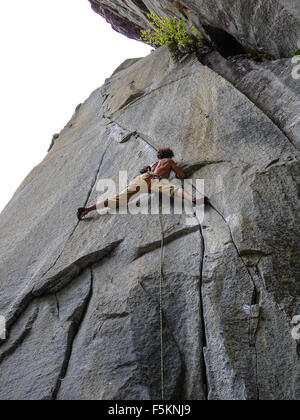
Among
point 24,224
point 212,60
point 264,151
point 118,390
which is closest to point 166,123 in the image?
point 212,60

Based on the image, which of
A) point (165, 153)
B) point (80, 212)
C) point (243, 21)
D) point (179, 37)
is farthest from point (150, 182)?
point (179, 37)

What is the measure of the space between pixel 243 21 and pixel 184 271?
5235 millimetres

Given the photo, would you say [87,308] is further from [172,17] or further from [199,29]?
[172,17]

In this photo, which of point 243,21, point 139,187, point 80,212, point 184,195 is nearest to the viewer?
point 184,195

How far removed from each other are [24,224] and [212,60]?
554cm

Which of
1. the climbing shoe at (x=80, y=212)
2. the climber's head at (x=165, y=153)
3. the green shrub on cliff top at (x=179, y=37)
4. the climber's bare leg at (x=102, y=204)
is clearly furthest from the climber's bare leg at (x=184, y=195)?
the green shrub on cliff top at (x=179, y=37)

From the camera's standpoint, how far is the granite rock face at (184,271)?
4805 millimetres

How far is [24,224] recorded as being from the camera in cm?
866

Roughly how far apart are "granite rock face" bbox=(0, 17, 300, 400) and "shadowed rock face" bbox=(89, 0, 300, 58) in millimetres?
464

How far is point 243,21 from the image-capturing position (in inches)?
315

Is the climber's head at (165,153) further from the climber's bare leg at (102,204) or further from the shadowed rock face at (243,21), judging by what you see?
the shadowed rock face at (243,21)

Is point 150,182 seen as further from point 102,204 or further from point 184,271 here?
point 184,271

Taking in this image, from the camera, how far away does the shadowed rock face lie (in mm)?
7188

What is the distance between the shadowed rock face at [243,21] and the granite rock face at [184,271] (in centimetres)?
46
